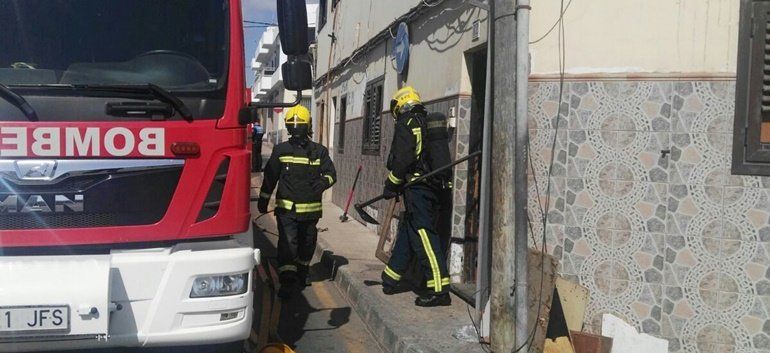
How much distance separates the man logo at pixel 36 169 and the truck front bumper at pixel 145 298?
408mm

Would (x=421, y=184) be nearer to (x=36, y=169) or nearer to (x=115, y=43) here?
(x=115, y=43)

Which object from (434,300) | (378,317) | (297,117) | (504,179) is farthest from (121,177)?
(434,300)

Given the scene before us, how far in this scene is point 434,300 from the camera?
18.8 ft

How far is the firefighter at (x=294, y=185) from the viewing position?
249 inches

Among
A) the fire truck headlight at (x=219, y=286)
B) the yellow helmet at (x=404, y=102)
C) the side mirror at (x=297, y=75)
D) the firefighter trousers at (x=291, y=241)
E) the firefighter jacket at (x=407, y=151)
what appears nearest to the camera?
the fire truck headlight at (x=219, y=286)

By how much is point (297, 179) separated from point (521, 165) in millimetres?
2827

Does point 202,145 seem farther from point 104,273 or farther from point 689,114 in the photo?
point 689,114

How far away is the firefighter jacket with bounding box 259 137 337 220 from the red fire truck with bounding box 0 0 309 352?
2372 mm

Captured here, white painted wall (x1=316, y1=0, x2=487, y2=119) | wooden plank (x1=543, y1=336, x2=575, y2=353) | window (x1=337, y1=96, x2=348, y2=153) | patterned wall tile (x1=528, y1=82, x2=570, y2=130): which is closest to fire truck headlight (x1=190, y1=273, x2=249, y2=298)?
wooden plank (x1=543, y1=336, x2=575, y2=353)

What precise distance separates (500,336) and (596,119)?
5.19 ft

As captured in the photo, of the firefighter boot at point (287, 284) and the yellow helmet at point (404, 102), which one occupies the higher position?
the yellow helmet at point (404, 102)

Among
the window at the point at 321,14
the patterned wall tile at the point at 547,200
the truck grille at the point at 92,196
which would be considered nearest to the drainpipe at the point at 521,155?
the patterned wall tile at the point at 547,200

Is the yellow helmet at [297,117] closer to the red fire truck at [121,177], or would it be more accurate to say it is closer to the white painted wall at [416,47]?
the white painted wall at [416,47]

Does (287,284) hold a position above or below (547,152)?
below
